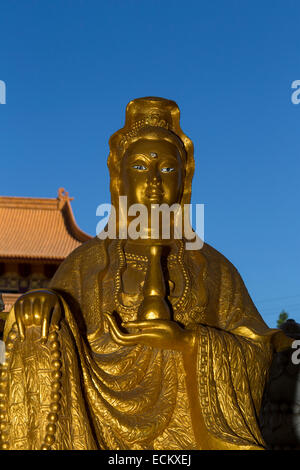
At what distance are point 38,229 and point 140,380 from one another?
57.8ft

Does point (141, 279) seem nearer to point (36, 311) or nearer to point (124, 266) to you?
point (124, 266)

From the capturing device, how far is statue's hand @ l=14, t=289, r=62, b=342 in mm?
3271

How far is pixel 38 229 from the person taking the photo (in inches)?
824

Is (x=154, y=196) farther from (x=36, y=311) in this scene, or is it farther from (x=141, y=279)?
(x=36, y=311)

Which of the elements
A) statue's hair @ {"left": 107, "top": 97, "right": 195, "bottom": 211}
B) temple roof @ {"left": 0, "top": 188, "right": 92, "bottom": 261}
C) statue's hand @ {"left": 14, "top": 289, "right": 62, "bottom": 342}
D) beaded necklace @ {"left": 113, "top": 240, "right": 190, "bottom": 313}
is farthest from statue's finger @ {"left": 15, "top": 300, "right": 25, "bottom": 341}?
temple roof @ {"left": 0, "top": 188, "right": 92, "bottom": 261}

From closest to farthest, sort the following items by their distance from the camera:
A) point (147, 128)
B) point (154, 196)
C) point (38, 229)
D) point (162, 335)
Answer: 1. point (162, 335)
2. point (154, 196)
3. point (147, 128)
4. point (38, 229)

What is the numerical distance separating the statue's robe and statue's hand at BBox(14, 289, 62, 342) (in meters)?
0.04

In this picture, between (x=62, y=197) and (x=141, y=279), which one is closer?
Result: (x=141, y=279)

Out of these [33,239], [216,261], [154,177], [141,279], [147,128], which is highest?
[33,239]

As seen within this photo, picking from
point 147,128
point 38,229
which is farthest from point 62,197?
point 147,128

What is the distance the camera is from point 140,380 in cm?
369

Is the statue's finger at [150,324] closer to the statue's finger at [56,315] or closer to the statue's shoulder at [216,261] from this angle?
the statue's finger at [56,315]

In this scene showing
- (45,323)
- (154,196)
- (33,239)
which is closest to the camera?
(45,323)

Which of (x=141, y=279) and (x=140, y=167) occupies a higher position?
(x=140, y=167)
